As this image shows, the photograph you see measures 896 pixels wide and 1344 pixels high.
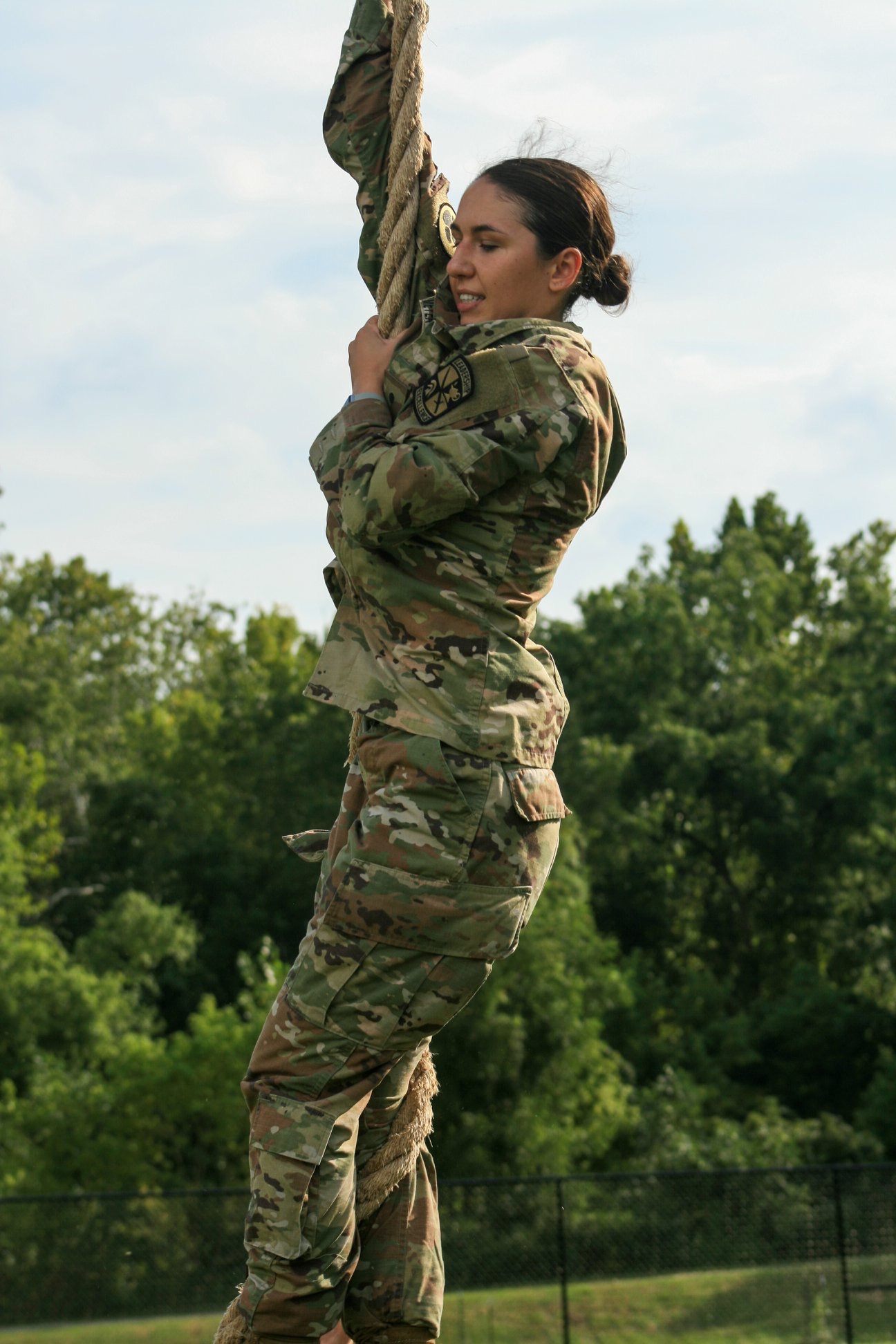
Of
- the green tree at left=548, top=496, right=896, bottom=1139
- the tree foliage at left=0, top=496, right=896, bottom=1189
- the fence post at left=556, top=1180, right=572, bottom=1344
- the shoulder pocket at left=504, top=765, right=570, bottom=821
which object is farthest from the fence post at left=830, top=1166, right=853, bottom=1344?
the green tree at left=548, top=496, right=896, bottom=1139

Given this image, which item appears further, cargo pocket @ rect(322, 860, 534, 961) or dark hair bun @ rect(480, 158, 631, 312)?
dark hair bun @ rect(480, 158, 631, 312)

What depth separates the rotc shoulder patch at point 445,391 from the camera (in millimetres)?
2529

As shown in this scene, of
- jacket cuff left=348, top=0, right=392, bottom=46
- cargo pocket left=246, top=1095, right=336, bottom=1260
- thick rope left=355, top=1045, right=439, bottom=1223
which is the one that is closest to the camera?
cargo pocket left=246, top=1095, right=336, bottom=1260

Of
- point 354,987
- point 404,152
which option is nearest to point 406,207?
point 404,152

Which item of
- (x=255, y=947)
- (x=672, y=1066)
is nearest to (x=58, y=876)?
(x=255, y=947)

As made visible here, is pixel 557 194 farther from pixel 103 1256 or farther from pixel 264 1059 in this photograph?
pixel 103 1256

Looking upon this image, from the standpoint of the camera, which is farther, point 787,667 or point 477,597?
point 787,667

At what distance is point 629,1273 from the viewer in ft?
46.2

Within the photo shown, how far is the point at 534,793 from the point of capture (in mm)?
2523

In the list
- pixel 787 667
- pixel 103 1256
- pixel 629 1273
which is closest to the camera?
pixel 103 1256

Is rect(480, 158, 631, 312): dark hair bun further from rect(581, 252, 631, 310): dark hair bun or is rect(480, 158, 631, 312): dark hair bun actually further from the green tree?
the green tree

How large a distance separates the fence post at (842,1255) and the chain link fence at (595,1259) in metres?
0.02

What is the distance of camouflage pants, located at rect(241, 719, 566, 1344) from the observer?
94.3 inches

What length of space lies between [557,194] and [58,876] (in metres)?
32.8
